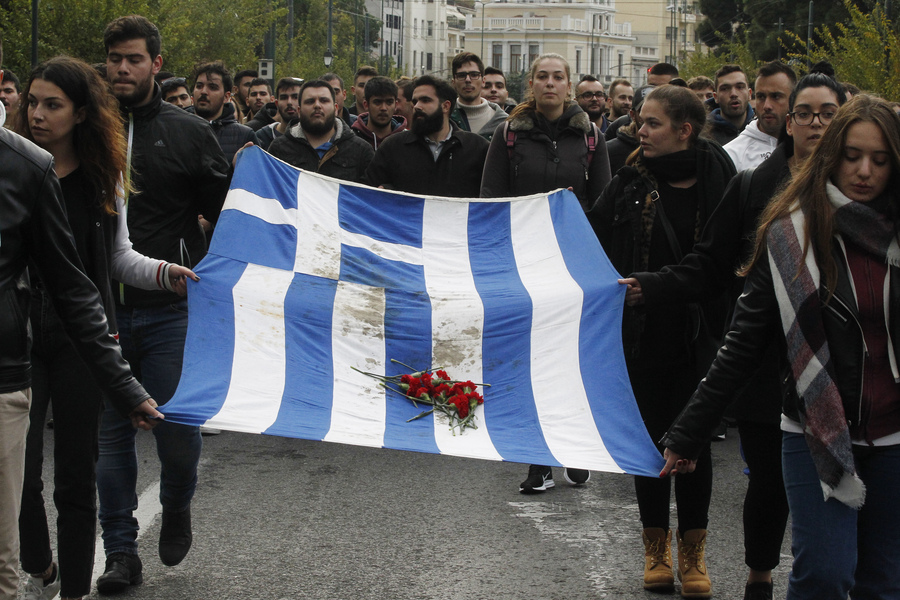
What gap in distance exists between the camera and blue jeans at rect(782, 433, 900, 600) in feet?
11.0

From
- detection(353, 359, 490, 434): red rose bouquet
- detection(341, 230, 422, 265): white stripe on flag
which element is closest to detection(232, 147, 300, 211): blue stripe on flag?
detection(341, 230, 422, 265): white stripe on flag

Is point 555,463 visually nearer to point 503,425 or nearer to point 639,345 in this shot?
point 503,425

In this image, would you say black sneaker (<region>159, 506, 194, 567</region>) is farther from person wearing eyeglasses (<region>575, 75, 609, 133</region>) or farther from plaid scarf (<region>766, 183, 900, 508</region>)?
person wearing eyeglasses (<region>575, 75, 609, 133</region>)

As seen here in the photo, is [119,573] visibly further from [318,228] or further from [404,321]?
[318,228]

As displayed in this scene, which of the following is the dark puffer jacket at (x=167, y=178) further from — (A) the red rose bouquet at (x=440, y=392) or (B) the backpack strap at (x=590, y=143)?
(B) the backpack strap at (x=590, y=143)

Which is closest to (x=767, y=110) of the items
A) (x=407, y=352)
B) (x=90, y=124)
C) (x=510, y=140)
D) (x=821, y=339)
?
(x=510, y=140)

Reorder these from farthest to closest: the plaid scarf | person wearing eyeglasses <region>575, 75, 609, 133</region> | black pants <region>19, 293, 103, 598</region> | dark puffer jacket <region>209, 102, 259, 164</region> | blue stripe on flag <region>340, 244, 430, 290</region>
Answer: person wearing eyeglasses <region>575, 75, 609, 133</region>
dark puffer jacket <region>209, 102, 259, 164</region>
blue stripe on flag <region>340, 244, 430, 290</region>
black pants <region>19, 293, 103, 598</region>
the plaid scarf

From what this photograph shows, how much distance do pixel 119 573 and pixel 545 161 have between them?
3.56 meters

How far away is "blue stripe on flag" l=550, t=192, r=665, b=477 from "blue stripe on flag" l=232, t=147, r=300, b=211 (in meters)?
1.41

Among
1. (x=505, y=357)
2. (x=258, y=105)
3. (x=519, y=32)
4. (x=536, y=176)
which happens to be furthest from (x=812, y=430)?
(x=519, y=32)

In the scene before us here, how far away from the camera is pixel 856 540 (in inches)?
134

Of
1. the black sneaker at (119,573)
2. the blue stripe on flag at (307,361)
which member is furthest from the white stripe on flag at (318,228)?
the black sneaker at (119,573)

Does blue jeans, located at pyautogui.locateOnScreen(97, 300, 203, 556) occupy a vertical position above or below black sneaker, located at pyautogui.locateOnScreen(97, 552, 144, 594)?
above

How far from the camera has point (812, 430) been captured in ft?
11.2
